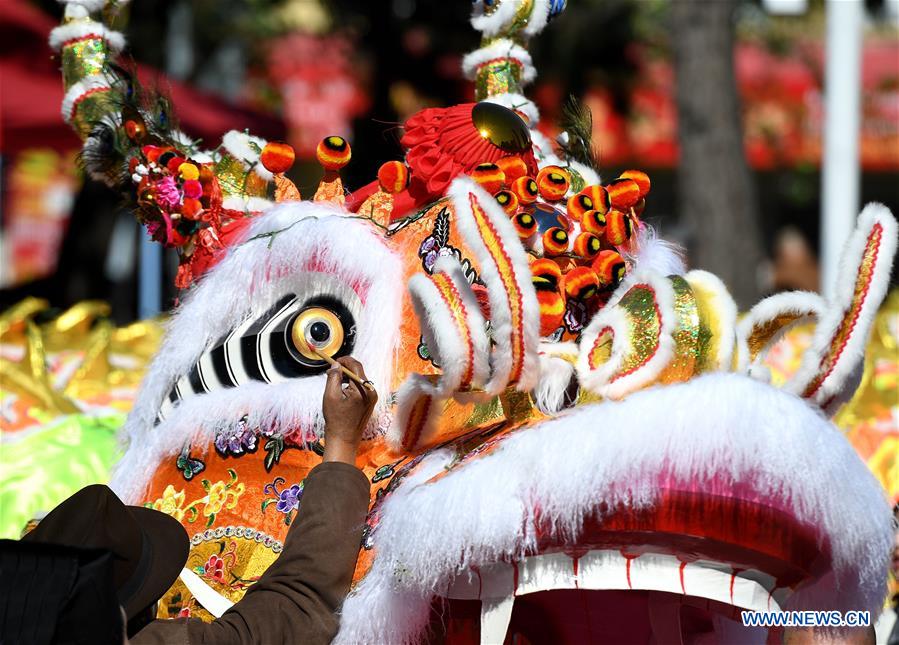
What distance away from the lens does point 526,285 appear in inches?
66.6

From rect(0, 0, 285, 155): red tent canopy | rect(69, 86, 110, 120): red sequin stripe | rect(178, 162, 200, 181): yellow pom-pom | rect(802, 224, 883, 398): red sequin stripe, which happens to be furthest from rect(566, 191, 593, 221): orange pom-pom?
rect(0, 0, 285, 155): red tent canopy

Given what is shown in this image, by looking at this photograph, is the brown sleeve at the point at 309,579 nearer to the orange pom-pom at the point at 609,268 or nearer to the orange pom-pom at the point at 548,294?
the orange pom-pom at the point at 548,294

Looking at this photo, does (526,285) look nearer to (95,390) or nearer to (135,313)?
(95,390)

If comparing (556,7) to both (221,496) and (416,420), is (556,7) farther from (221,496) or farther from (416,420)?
(221,496)

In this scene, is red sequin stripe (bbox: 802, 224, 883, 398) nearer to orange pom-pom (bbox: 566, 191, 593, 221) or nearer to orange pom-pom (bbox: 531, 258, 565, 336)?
orange pom-pom (bbox: 531, 258, 565, 336)

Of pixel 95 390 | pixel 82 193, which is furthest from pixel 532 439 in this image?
pixel 82 193

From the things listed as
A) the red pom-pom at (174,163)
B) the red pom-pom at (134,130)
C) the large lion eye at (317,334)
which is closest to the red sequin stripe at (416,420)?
the large lion eye at (317,334)

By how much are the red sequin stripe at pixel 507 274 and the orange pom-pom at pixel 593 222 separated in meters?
0.43

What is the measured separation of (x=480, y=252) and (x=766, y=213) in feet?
36.8

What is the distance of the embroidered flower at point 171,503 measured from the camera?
2.16 m

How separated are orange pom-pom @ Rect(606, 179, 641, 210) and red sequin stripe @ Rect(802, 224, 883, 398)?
529mm

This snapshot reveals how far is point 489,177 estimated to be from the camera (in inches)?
82.6

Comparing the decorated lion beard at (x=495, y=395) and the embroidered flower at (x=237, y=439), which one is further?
the embroidered flower at (x=237, y=439)

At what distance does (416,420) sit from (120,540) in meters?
0.49
